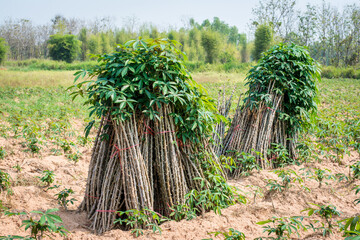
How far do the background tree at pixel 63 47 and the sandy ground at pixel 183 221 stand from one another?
117 feet

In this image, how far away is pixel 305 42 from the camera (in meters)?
35.9

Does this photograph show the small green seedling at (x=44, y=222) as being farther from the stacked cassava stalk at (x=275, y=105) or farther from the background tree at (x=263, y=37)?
the background tree at (x=263, y=37)

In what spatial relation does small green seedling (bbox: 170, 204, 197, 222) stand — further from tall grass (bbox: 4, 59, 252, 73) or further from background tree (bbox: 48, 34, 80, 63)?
background tree (bbox: 48, 34, 80, 63)

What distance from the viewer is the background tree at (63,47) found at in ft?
119

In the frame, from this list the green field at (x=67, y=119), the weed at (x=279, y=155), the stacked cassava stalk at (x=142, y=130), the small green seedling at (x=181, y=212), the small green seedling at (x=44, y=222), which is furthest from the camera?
the green field at (x=67, y=119)

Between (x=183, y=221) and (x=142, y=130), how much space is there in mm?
905

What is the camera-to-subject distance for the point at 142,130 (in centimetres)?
249

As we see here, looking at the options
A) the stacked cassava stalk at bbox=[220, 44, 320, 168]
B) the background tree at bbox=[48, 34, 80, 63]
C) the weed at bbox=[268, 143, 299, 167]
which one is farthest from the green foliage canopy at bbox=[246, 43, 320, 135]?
the background tree at bbox=[48, 34, 80, 63]

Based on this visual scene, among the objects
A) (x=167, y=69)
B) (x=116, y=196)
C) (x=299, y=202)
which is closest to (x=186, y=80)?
(x=167, y=69)

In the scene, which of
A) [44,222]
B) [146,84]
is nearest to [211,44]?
[146,84]

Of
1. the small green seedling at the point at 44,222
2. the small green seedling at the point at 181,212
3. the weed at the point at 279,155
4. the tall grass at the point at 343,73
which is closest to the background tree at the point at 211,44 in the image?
the tall grass at the point at 343,73

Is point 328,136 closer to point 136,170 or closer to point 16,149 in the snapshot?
point 136,170

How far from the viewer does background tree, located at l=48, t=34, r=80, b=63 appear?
119 feet

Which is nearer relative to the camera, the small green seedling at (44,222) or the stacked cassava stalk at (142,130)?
the small green seedling at (44,222)
